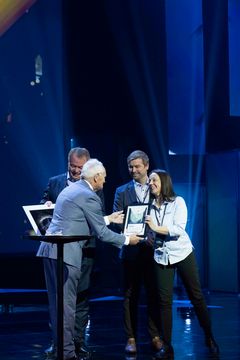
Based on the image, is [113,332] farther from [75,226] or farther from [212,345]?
[75,226]

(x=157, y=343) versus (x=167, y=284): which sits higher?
(x=167, y=284)

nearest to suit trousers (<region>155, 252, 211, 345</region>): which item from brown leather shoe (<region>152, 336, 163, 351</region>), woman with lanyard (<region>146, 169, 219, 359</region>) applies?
woman with lanyard (<region>146, 169, 219, 359</region>)

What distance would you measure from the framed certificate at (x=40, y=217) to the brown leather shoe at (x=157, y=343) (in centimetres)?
136

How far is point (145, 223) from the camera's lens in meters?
5.67

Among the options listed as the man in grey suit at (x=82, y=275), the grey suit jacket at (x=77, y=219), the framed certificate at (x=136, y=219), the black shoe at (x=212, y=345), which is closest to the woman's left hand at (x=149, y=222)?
the framed certificate at (x=136, y=219)

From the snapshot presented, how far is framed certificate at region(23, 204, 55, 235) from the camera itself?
18.0ft

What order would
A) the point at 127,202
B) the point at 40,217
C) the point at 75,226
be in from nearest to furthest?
the point at 75,226 < the point at 40,217 < the point at 127,202

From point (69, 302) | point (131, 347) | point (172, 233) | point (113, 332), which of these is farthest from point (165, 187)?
point (113, 332)

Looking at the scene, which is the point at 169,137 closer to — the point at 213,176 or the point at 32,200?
the point at 213,176

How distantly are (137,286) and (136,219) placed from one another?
0.76 m

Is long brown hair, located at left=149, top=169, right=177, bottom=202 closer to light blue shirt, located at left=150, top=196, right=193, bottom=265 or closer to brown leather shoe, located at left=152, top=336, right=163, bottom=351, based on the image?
light blue shirt, located at left=150, top=196, right=193, bottom=265

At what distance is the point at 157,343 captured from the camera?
6094 millimetres

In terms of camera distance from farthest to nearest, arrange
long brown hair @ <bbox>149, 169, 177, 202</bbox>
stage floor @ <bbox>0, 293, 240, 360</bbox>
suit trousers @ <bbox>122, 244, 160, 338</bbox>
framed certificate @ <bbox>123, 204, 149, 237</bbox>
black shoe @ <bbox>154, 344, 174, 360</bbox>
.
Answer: suit trousers @ <bbox>122, 244, 160, 338</bbox>
stage floor @ <bbox>0, 293, 240, 360</bbox>
long brown hair @ <bbox>149, 169, 177, 202</bbox>
black shoe @ <bbox>154, 344, 174, 360</bbox>
framed certificate @ <bbox>123, 204, 149, 237</bbox>

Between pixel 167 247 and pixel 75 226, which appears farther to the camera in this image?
pixel 167 247
